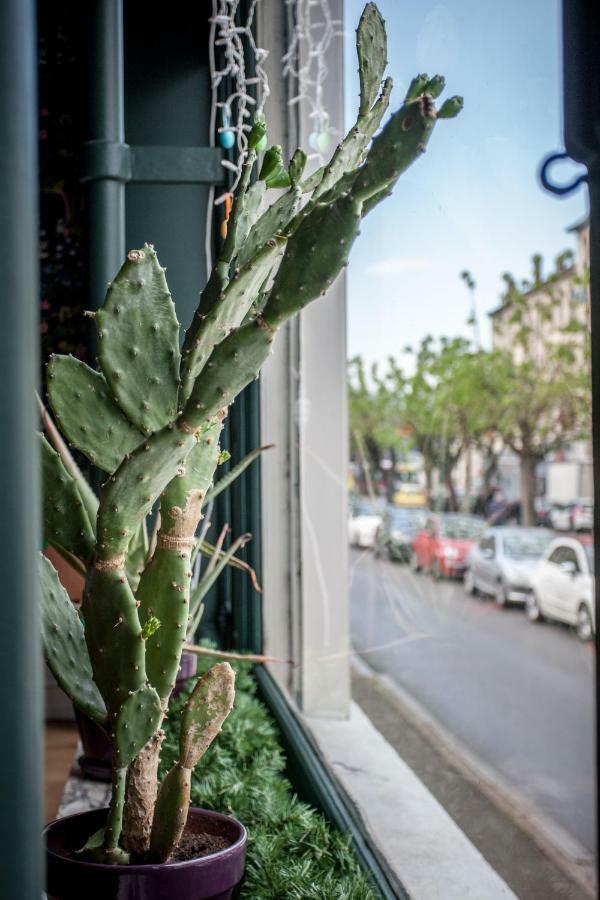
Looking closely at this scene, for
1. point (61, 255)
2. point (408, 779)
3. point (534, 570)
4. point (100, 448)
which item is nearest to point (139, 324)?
point (100, 448)

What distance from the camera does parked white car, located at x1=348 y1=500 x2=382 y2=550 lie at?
7.36 ft

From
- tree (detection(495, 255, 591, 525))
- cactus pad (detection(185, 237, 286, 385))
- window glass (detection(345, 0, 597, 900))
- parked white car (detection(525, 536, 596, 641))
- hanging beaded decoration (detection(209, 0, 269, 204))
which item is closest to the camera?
cactus pad (detection(185, 237, 286, 385))

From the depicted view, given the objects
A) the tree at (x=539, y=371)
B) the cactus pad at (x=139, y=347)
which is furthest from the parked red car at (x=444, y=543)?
the tree at (x=539, y=371)

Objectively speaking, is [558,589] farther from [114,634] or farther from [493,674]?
[114,634]

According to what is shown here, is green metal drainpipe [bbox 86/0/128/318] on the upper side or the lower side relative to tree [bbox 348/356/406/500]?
upper

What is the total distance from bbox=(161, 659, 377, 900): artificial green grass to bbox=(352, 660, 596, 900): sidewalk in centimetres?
28

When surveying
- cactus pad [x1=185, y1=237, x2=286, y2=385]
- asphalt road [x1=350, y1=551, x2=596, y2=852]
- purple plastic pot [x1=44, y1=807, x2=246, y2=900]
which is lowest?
asphalt road [x1=350, y1=551, x2=596, y2=852]

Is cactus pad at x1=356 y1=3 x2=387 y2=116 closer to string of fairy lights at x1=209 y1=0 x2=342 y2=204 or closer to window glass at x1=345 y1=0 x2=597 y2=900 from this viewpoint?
window glass at x1=345 y1=0 x2=597 y2=900

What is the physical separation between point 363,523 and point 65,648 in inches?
55.1

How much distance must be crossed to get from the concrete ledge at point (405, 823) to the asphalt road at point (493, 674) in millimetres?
302

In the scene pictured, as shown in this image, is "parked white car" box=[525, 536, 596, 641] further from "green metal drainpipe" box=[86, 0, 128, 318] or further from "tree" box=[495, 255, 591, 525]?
"green metal drainpipe" box=[86, 0, 128, 318]

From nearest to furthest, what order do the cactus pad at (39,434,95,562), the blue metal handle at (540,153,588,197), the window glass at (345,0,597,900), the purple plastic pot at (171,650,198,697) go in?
1. the blue metal handle at (540,153,588,197)
2. the cactus pad at (39,434,95,562)
3. the window glass at (345,0,597,900)
4. the purple plastic pot at (171,650,198,697)

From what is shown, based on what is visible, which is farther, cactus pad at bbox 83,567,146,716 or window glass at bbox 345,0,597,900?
window glass at bbox 345,0,597,900

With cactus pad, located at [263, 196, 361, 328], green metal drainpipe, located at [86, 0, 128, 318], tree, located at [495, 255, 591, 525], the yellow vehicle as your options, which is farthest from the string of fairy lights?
tree, located at [495, 255, 591, 525]
